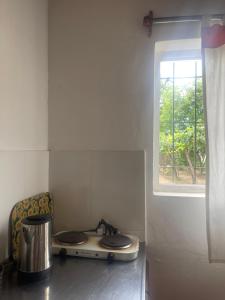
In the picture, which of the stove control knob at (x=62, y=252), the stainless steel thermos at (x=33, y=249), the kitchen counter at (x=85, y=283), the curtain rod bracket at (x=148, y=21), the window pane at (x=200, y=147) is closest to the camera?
the kitchen counter at (x=85, y=283)

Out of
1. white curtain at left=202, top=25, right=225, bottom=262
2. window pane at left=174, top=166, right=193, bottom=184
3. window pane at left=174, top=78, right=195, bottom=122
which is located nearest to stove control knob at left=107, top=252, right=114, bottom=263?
white curtain at left=202, top=25, right=225, bottom=262

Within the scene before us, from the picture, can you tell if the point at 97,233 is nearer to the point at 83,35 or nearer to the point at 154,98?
the point at 154,98

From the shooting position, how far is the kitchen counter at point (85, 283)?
0.96m

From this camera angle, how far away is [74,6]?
1598mm

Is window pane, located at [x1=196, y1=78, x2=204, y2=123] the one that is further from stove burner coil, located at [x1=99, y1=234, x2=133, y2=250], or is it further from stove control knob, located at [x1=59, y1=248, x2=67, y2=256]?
stove control knob, located at [x1=59, y1=248, x2=67, y2=256]

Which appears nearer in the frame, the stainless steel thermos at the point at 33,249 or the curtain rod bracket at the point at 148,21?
the stainless steel thermos at the point at 33,249

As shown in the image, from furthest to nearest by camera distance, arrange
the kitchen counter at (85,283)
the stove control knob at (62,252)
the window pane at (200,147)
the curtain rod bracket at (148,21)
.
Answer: the window pane at (200,147) → the curtain rod bracket at (148,21) → the stove control knob at (62,252) → the kitchen counter at (85,283)

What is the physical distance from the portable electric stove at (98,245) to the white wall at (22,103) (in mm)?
293

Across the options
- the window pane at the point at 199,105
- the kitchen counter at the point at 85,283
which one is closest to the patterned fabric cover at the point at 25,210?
the kitchen counter at the point at 85,283

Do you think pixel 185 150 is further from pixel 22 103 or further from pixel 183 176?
pixel 22 103

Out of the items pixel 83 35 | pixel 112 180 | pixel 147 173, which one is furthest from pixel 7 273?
pixel 83 35

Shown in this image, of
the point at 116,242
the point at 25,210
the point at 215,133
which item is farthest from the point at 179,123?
the point at 25,210

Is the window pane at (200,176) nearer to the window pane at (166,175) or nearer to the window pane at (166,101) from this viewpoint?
the window pane at (166,175)

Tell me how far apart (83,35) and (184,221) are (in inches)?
51.3
